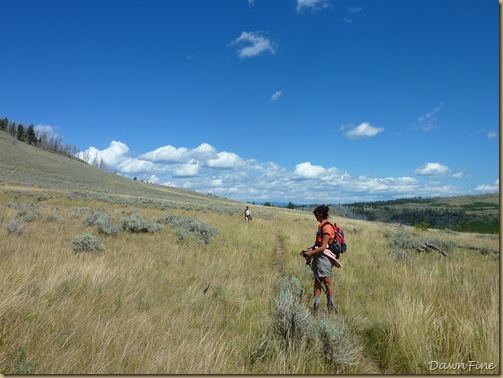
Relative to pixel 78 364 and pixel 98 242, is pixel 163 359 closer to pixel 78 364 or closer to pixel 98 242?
pixel 78 364

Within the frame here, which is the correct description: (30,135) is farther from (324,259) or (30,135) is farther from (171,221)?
(324,259)

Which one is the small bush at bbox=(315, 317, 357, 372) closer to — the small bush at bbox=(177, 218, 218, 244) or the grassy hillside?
the grassy hillside

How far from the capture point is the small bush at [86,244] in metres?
8.29

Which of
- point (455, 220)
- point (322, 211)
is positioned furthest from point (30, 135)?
point (455, 220)

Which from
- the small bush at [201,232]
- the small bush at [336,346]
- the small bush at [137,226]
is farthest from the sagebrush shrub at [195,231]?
the small bush at [336,346]

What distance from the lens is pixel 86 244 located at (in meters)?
8.48

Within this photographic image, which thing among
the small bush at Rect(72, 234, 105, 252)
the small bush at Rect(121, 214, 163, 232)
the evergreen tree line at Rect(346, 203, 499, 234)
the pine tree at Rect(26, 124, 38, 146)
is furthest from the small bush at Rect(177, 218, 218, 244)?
the pine tree at Rect(26, 124, 38, 146)

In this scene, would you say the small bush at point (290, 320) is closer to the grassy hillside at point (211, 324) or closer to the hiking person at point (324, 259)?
the grassy hillside at point (211, 324)

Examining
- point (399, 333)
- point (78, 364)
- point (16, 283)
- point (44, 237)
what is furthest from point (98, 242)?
point (399, 333)

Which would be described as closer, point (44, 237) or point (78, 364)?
point (78, 364)

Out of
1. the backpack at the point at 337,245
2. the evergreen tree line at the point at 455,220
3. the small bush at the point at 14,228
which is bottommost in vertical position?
the evergreen tree line at the point at 455,220

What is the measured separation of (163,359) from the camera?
3.25 meters

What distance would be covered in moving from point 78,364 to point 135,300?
6.59ft

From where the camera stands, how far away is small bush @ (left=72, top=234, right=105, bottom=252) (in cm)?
829
